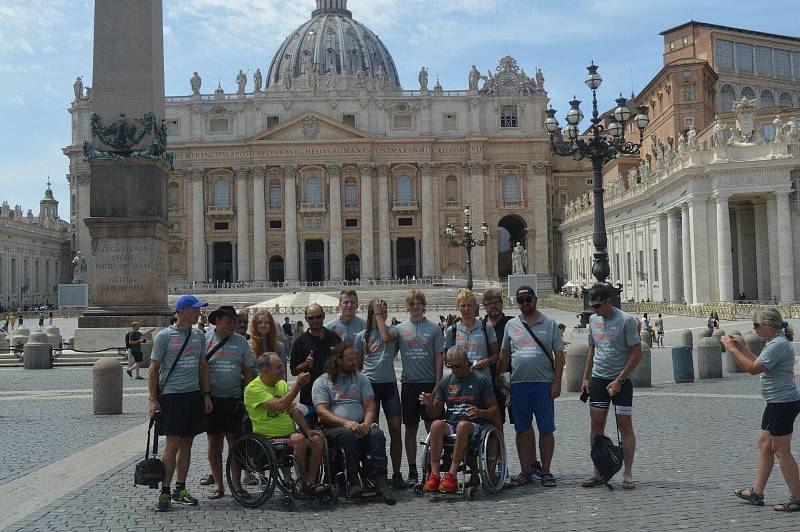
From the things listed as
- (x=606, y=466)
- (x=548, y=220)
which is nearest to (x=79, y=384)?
(x=606, y=466)

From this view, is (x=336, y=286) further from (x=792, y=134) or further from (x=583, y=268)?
(x=792, y=134)

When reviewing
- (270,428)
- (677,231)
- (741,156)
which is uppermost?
(741,156)

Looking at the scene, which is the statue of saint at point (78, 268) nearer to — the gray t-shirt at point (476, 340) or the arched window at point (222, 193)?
the arched window at point (222, 193)

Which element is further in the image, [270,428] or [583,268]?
[583,268]

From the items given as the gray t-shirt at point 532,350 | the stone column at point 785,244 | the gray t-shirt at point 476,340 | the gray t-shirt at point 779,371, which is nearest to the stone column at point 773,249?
the stone column at point 785,244

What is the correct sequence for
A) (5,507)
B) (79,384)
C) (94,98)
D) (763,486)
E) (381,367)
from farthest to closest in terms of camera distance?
(94,98) < (79,384) < (381,367) < (5,507) < (763,486)

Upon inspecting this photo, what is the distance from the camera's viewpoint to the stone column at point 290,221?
266 feet

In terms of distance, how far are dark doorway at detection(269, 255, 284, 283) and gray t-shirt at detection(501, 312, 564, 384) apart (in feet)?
252

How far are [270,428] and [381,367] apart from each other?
49.2 inches

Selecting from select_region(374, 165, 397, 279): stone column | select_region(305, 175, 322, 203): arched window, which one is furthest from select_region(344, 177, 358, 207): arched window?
select_region(305, 175, 322, 203): arched window

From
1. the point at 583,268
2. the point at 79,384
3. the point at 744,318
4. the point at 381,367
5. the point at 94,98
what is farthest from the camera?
the point at 583,268

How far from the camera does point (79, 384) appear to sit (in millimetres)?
17500

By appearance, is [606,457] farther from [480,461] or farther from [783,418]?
[783,418]

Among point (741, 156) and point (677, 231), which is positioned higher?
point (741, 156)
